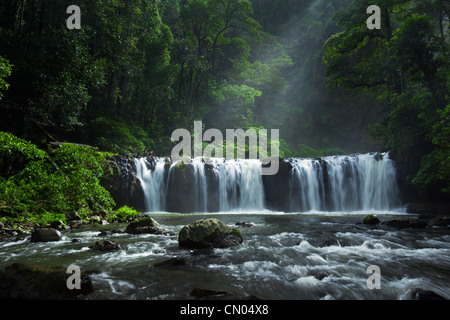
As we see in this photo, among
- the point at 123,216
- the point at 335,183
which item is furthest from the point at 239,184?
the point at 123,216

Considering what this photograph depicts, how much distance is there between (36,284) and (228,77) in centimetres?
3110

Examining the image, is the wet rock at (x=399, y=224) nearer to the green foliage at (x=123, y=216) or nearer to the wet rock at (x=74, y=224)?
the green foliage at (x=123, y=216)

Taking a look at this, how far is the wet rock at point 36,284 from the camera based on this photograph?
3174 millimetres

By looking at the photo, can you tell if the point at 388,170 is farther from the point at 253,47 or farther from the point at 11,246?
the point at 253,47

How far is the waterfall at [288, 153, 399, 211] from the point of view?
2048 cm

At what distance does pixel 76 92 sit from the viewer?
13.6 meters

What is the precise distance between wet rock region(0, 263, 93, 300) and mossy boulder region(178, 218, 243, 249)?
3076 millimetres

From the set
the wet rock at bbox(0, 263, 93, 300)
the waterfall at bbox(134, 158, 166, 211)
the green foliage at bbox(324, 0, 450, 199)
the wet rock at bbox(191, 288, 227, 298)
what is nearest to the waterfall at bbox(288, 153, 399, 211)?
the green foliage at bbox(324, 0, 450, 199)

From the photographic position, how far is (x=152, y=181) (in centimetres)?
1870

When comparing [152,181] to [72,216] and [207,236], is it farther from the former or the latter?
[207,236]

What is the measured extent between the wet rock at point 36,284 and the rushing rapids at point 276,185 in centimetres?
1521

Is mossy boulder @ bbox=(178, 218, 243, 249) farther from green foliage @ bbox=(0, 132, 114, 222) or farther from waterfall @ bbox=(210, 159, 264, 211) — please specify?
waterfall @ bbox=(210, 159, 264, 211)

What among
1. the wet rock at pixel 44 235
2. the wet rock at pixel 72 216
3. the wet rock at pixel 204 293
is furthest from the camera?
the wet rock at pixel 72 216

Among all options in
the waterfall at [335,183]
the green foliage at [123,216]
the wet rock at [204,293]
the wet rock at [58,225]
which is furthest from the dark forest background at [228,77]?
the wet rock at [204,293]
